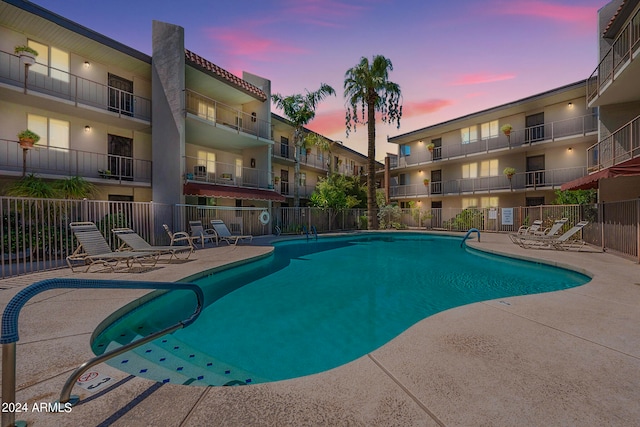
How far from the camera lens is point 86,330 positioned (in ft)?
11.5

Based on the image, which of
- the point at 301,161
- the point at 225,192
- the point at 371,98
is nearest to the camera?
the point at 225,192

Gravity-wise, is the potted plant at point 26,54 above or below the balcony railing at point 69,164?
above

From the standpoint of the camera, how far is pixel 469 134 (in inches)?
1055

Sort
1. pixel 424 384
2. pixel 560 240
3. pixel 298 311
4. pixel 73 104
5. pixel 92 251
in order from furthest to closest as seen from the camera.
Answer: pixel 73 104
pixel 560 240
pixel 92 251
pixel 298 311
pixel 424 384

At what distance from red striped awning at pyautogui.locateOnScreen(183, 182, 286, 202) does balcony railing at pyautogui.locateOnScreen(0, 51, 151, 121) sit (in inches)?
197

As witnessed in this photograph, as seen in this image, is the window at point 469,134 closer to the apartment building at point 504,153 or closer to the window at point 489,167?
the apartment building at point 504,153

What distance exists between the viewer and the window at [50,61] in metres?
12.5

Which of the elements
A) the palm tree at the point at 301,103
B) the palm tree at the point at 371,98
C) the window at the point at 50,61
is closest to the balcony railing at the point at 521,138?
the palm tree at the point at 371,98

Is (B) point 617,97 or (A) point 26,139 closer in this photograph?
(A) point 26,139

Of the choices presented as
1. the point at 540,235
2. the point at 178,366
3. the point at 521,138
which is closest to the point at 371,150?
the point at 521,138

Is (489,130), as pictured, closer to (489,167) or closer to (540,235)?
(489,167)

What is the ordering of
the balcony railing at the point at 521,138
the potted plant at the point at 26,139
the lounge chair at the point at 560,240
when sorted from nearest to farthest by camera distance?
the potted plant at the point at 26,139 → the lounge chair at the point at 560,240 → the balcony railing at the point at 521,138

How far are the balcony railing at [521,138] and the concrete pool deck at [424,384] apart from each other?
22.7 metres

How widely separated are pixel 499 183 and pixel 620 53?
13.2m
